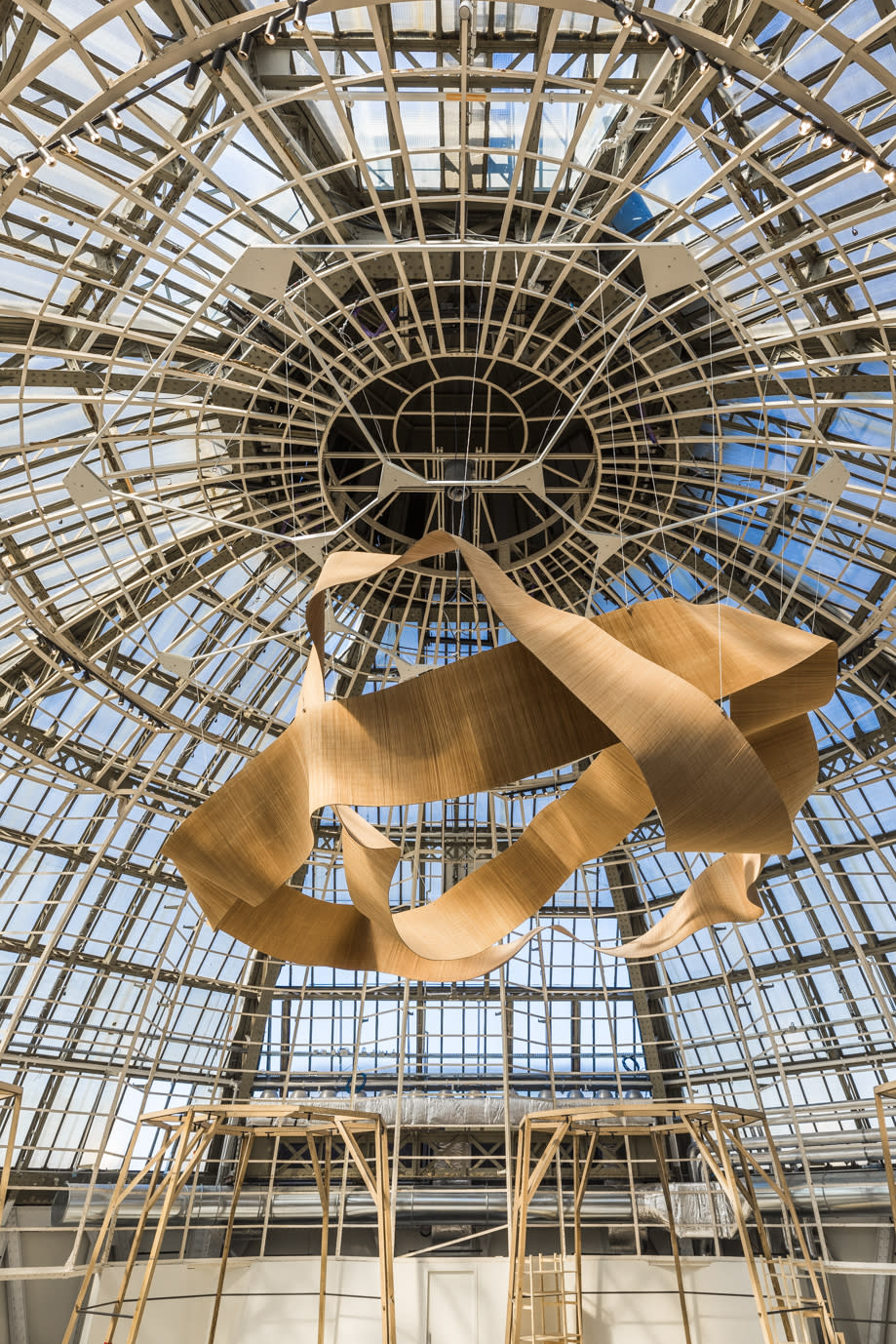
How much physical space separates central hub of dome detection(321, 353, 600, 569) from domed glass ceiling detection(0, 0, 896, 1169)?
0.12 m

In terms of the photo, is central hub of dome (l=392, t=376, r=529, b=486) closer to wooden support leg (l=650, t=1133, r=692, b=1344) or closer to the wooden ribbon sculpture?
the wooden ribbon sculpture

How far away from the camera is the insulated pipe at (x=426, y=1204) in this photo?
26906 millimetres

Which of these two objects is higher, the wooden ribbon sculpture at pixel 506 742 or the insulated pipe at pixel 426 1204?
the insulated pipe at pixel 426 1204

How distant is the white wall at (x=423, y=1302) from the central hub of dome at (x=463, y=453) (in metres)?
16.8

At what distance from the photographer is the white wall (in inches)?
942

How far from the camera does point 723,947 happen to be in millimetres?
33125

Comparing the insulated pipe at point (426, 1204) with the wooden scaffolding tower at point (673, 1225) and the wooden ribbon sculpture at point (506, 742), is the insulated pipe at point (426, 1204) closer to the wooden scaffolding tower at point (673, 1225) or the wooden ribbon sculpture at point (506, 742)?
the wooden scaffolding tower at point (673, 1225)

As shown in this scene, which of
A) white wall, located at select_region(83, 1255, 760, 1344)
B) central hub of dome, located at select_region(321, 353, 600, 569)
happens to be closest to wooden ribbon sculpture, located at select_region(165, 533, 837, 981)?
central hub of dome, located at select_region(321, 353, 600, 569)

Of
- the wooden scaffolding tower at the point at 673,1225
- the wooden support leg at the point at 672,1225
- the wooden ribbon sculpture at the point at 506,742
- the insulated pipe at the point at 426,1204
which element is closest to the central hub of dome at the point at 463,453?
the wooden ribbon sculpture at the point at 506,742

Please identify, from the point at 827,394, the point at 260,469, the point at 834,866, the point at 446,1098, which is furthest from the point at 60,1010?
the point at 827,394

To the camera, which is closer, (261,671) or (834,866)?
(261,671)

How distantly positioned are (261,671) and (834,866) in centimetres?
1680

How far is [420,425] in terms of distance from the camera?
21250 mm

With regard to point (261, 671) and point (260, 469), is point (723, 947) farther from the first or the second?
point (260, 469)
